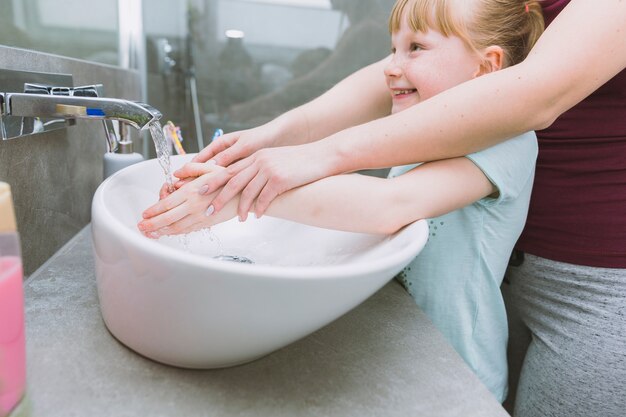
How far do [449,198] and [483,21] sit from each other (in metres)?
0.39

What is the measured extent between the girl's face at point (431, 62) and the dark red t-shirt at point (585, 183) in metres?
0.22

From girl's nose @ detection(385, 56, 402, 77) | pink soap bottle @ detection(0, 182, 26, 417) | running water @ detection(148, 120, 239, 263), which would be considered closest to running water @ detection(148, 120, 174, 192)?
running water @ detection(148, 120, 239, 263)

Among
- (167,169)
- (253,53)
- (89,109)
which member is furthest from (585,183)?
(253,53)

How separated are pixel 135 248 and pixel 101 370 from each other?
0.54 feet

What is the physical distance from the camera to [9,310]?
16.2 inches

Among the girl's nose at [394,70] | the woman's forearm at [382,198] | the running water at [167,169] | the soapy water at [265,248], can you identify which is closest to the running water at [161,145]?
the running water at [167,169]

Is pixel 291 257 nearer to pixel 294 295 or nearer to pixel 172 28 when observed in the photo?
pixel 294 295

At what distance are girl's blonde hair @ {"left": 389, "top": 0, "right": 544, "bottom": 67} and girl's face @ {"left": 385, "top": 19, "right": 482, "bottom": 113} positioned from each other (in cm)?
1

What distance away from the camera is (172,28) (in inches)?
69.5

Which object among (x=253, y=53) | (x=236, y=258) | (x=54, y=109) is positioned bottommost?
(x=236, y=258)

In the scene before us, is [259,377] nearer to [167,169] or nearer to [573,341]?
[167,169]

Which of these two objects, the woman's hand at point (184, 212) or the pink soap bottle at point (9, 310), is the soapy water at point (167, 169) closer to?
the woman's hand at point (184, 212)

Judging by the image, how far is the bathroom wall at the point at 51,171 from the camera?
72cm

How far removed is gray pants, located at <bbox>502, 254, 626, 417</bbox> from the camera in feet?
2.80
